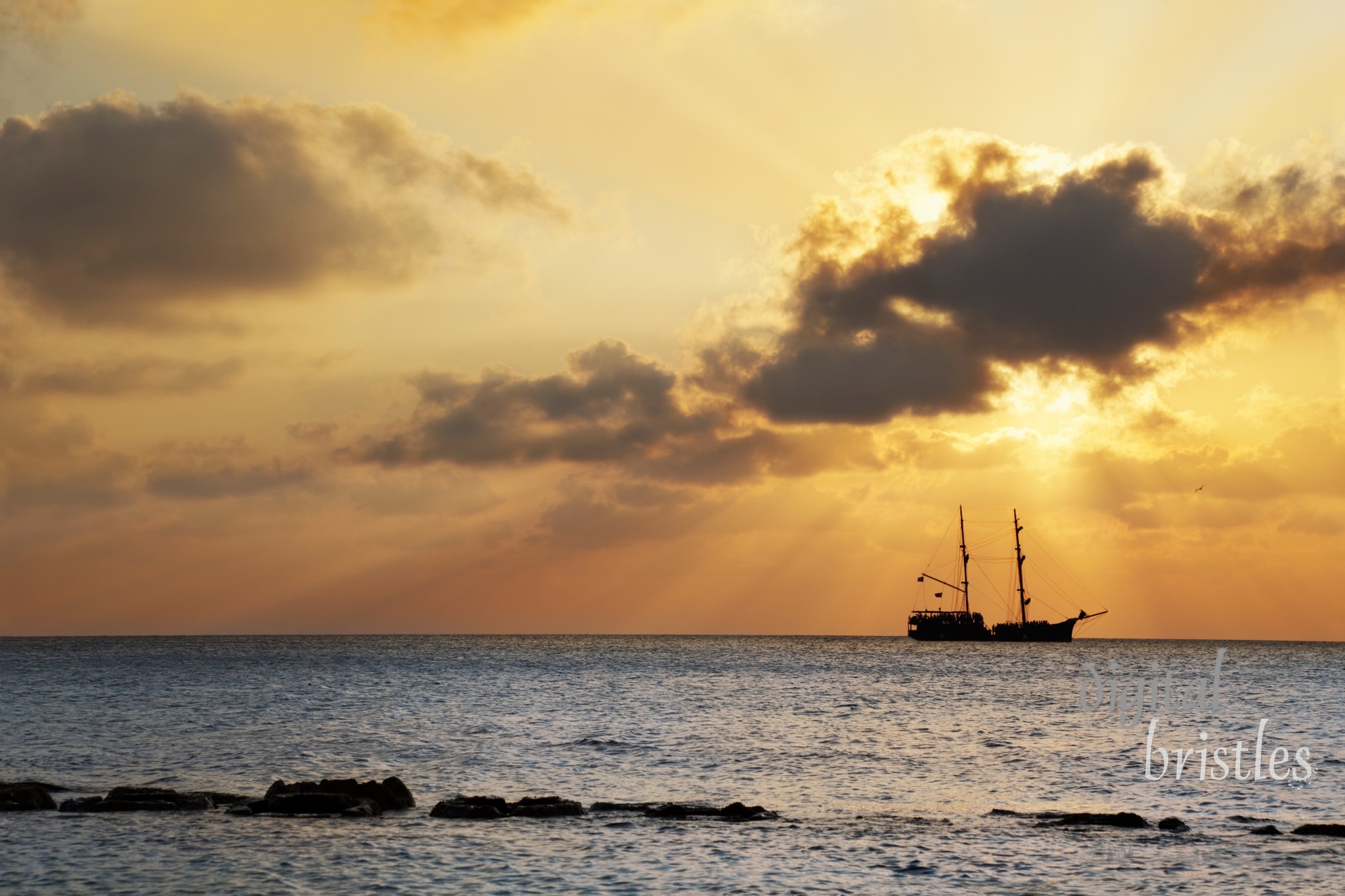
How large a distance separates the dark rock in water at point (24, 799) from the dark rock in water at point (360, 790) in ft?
24.0

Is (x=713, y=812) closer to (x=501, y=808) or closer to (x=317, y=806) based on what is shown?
(x=501, y=808)

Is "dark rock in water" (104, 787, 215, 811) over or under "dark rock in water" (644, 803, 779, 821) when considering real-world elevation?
over

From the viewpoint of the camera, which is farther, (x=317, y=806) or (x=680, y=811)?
(x=680, y=811)

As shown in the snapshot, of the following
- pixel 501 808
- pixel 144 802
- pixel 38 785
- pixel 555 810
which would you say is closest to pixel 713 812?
pixel 555 810

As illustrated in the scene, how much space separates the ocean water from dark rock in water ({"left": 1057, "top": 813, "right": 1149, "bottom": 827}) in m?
1.07

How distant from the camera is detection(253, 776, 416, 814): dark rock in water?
35969 millimetres

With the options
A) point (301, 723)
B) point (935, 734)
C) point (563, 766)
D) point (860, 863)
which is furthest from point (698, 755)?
point (301, 723)

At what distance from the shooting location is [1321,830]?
32344 millimetres

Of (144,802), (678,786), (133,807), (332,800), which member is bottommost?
(678,786)

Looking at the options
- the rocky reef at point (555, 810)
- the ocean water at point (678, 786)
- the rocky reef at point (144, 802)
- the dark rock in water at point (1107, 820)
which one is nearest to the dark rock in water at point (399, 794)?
the ocean water at point (678, 786)

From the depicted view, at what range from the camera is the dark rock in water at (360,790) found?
35969 mm

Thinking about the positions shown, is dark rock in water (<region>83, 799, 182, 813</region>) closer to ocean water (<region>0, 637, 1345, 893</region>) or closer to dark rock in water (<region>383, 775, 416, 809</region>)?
ocean water (<region>0, 637, 1345, 893</region>)

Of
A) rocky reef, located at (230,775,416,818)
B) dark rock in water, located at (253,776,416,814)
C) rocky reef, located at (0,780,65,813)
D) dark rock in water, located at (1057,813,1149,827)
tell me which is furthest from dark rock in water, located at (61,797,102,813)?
dark rock in water, located at (1057,813,1149,827)

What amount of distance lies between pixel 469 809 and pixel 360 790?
4538mm
